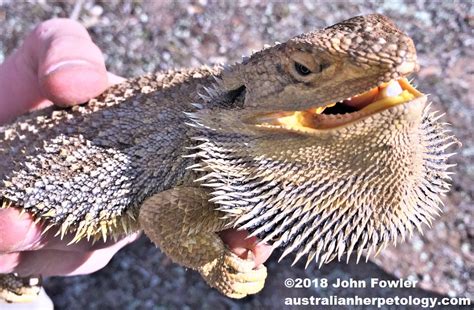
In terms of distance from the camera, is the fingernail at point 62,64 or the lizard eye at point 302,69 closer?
the lizard eye at point 302,69

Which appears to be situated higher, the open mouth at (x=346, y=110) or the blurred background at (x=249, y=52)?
the open mouth at (x=346, y=110)

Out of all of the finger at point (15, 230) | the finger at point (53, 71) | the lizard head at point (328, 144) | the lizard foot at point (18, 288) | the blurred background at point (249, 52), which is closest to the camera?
the lizard head at point (328, 144)

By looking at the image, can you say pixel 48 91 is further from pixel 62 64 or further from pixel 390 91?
pixel 390 91

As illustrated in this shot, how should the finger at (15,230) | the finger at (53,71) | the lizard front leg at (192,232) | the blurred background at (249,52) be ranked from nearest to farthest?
the lizard front leg at (192,232)
the finger at (15,230)
the finger at (53,71)
the blurred background at (249,52)

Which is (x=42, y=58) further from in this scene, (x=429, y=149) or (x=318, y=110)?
A: (x=429, y=149)

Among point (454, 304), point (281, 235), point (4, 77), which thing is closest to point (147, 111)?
point (281, 235)

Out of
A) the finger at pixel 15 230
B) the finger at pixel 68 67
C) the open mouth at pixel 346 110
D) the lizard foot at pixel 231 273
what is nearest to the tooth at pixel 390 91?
the open mouth at pixel 346 110

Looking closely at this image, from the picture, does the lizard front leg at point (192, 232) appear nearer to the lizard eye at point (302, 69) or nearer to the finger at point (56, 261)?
the lizard eye at point (302, 69)

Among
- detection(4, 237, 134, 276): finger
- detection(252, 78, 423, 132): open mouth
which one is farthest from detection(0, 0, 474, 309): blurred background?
detection(252, 78, 423, 132): open mouth

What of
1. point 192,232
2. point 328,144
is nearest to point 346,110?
point 328,144
